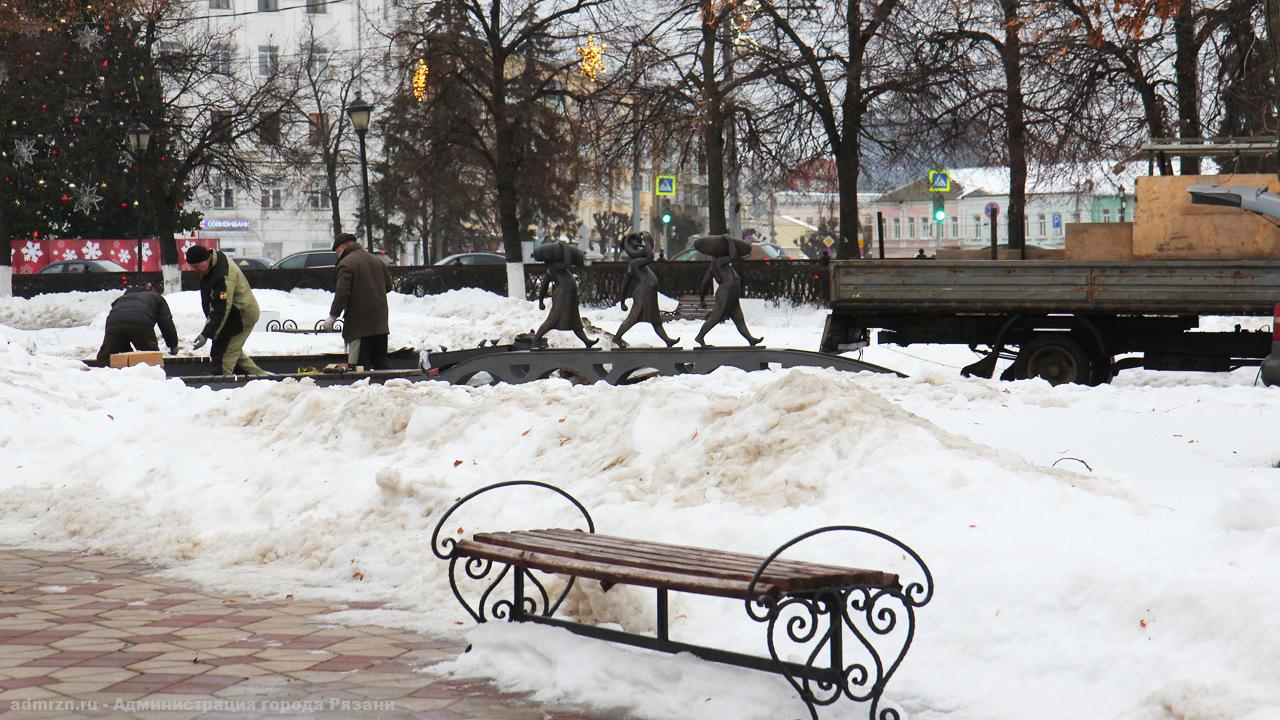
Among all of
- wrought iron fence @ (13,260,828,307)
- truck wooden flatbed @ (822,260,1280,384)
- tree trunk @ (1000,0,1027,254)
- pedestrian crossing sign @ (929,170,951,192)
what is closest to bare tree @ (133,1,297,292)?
wrought iron fence @ (13,260,828,307)

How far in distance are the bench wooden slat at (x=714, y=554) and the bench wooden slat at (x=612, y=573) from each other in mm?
167

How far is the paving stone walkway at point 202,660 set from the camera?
16.3 feet

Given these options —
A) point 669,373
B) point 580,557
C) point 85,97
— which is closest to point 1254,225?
point 669,373

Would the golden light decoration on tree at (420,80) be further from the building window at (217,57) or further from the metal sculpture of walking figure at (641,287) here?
the metal sculpture of walking figure at (641,287)

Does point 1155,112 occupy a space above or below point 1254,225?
above

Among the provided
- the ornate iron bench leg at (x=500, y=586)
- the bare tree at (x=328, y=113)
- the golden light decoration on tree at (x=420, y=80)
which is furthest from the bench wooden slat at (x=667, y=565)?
the bare tree at (x=328, y=113)

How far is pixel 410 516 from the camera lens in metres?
7.80

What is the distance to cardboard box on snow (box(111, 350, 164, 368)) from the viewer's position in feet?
46.6

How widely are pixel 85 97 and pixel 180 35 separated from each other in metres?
7.15

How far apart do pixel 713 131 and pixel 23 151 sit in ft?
71.2

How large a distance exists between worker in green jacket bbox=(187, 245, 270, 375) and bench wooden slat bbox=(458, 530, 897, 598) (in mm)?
8697

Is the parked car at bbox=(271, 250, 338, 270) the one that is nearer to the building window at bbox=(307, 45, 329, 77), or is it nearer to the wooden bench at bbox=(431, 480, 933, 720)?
the building window at bbox=(307, 45, 329, 77)

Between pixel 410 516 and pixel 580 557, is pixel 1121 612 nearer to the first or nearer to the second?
pixel 580 557

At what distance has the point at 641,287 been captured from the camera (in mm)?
15594
